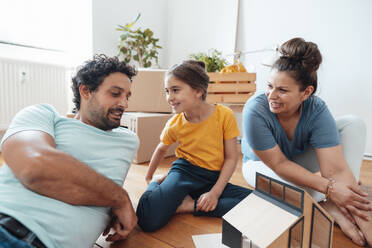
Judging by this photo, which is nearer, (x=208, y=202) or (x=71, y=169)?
(x=71, y=169)

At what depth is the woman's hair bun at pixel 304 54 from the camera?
0.92 m

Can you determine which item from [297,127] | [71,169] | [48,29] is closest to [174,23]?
[48,29]

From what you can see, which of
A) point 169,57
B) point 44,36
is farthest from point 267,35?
point 44,36

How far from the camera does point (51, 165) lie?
58cm

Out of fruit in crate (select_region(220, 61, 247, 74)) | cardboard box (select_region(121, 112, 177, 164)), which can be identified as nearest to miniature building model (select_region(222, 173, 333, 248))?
cardboard box (select_region(121, 112, 177, 164))

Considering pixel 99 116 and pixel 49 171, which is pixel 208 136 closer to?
pixel 99 116

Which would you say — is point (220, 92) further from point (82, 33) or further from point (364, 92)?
point (82, 33)

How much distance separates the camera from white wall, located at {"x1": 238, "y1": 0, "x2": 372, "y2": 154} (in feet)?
7.01

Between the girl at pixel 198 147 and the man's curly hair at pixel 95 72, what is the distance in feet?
0.94

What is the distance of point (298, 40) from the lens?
0.95 m

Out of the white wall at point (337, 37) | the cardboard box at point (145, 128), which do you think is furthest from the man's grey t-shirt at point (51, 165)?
the white wall at point (337, 37)

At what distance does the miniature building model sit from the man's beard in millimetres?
446

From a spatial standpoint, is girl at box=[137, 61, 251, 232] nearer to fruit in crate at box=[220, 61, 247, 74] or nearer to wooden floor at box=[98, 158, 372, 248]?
wooden floor at box=[98, 158, 372, 248]

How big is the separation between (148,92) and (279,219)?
5.15 feet
